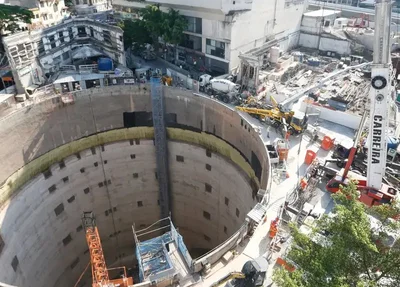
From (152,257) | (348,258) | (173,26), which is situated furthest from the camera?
(173,26)

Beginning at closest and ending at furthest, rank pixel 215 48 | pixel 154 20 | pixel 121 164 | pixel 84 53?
pixel 121 164
pixel 154 20
pixel 215 48
pixel 84 53

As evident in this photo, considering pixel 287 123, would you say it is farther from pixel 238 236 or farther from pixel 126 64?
pixel 126 64

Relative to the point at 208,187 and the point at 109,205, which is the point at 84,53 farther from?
the point at 208,187

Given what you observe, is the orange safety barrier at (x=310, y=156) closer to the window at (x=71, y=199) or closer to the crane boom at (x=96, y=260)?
the crane boom at (x=96, y=260)

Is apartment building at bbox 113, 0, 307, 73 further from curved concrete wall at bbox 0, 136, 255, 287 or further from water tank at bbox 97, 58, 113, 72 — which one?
curved concrete wall at bbox 0, 136, 255, 287

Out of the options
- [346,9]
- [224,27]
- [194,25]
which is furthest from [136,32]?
[346,9]

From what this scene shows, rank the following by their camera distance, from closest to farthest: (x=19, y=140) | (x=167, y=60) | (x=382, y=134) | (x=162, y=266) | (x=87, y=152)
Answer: (x=162, y=266)
(x=382, y=134)
(x=19, y=140)
(x=87, y=152)
(x=167, y=60)

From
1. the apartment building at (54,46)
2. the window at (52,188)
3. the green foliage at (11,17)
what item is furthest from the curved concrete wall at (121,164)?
the green foliage at (11,17)

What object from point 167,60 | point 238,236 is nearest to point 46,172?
point 238,236
